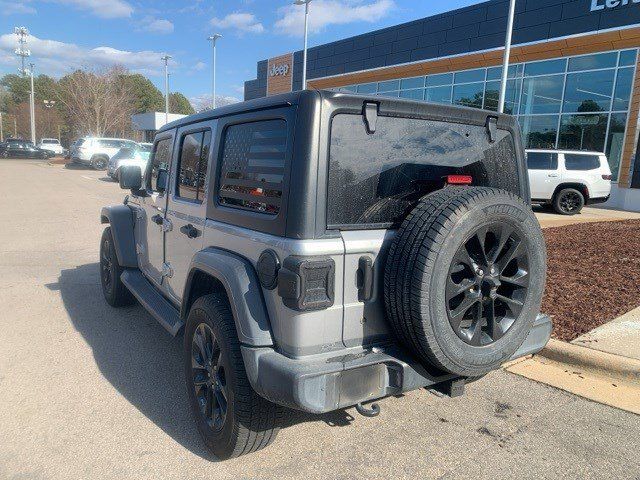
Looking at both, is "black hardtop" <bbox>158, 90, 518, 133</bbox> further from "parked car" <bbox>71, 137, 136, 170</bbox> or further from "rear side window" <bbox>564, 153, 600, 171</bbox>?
"parked car" <bbox>71, 137, 136, 170</bbox>

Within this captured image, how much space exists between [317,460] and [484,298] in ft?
4.20

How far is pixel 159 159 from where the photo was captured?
435 centimetres

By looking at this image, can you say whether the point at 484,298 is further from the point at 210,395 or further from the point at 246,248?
the point at 210,395

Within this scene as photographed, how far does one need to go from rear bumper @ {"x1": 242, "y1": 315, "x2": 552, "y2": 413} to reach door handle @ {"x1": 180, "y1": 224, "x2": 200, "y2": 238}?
43.7 inches

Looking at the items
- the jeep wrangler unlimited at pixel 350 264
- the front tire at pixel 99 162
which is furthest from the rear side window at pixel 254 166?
the front tire at pixel 99 162

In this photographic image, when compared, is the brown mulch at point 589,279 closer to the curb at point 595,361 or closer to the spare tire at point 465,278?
the curb at point 595,361

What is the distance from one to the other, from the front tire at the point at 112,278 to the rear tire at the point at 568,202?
41.0 ft

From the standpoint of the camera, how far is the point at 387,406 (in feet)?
10.7

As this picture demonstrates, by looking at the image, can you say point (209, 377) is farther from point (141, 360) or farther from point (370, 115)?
point (370, 115)

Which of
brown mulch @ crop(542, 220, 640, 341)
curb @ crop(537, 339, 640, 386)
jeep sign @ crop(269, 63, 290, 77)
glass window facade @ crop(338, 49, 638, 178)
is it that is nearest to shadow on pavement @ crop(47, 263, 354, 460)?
curb @ crop(537, 339, 640, 386)

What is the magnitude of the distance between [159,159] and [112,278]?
1.49 m

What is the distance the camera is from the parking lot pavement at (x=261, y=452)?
8.59ft

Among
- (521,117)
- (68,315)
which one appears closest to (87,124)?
(521,117)

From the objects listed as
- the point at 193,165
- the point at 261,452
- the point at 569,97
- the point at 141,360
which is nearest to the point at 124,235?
the point at 141,360
